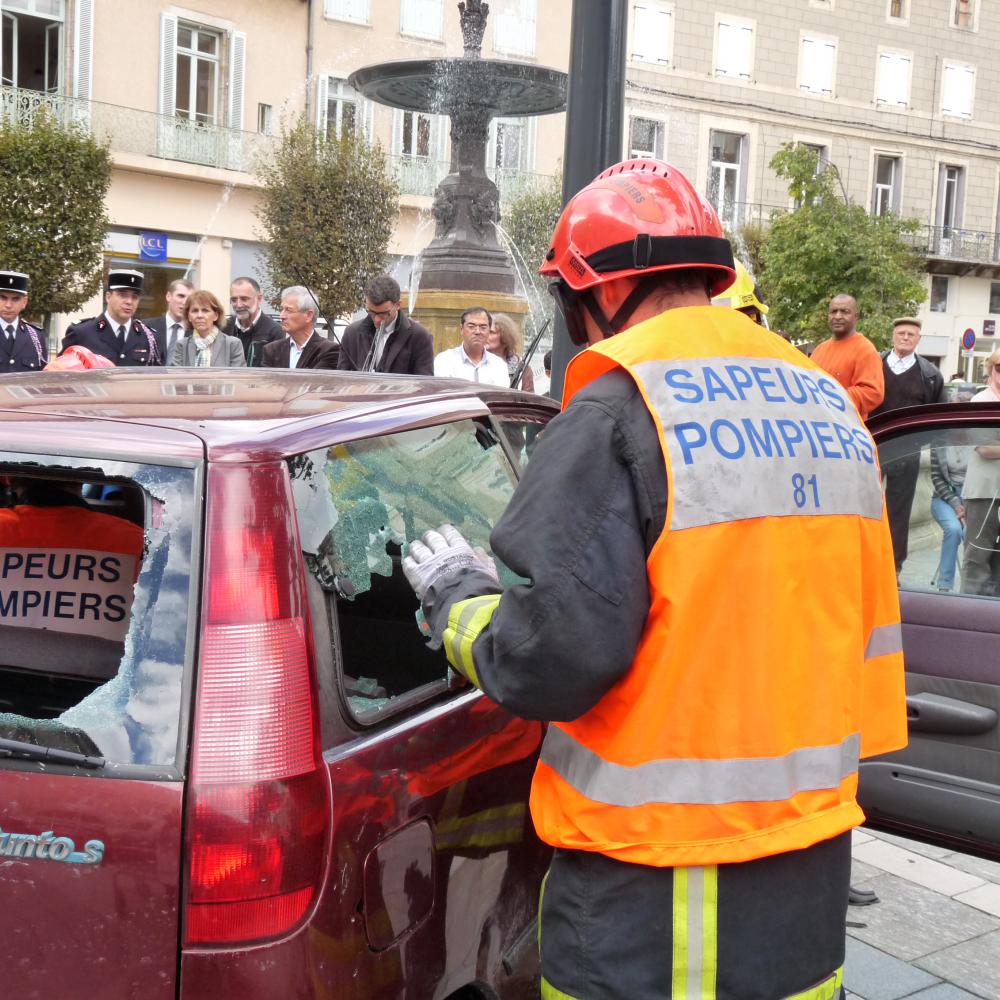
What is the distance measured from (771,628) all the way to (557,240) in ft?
2.26

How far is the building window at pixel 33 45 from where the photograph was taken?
1024 inches

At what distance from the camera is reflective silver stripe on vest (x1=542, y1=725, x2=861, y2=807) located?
5.82 ft

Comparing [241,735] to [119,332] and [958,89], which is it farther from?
[958,89]

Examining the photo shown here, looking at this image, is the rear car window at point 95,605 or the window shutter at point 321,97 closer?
the rear car window at point 95,605

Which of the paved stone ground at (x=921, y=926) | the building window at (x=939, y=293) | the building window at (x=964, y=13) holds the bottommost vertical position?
the paved stone ground at (x=921, y=926)

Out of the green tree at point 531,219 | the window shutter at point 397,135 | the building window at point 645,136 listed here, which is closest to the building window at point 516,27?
the window shutter at point 397,135

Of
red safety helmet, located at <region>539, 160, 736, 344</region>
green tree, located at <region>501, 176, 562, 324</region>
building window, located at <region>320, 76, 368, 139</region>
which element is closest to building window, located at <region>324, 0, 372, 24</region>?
building window, located at <region>320, 76, 368, 139</region>

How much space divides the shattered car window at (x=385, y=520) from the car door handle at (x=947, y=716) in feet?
5.12

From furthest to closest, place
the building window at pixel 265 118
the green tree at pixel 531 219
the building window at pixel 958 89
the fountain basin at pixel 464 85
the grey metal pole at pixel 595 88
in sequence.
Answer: the building window at pixel 958 89 < the building window at pixel 265 118 < the green tree at pixel 531 219 < the fountain basin at pixel 464 85 < the grey metal pole at pixel 595 88

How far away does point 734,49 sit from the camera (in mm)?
39656

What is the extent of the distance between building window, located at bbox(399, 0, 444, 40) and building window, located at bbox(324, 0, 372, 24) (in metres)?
1.07

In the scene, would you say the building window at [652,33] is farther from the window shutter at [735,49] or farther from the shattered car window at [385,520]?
the shattered car window at [385,520]

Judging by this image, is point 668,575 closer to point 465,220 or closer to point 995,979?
point 995,979

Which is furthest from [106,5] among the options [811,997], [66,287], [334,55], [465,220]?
[811,997]
